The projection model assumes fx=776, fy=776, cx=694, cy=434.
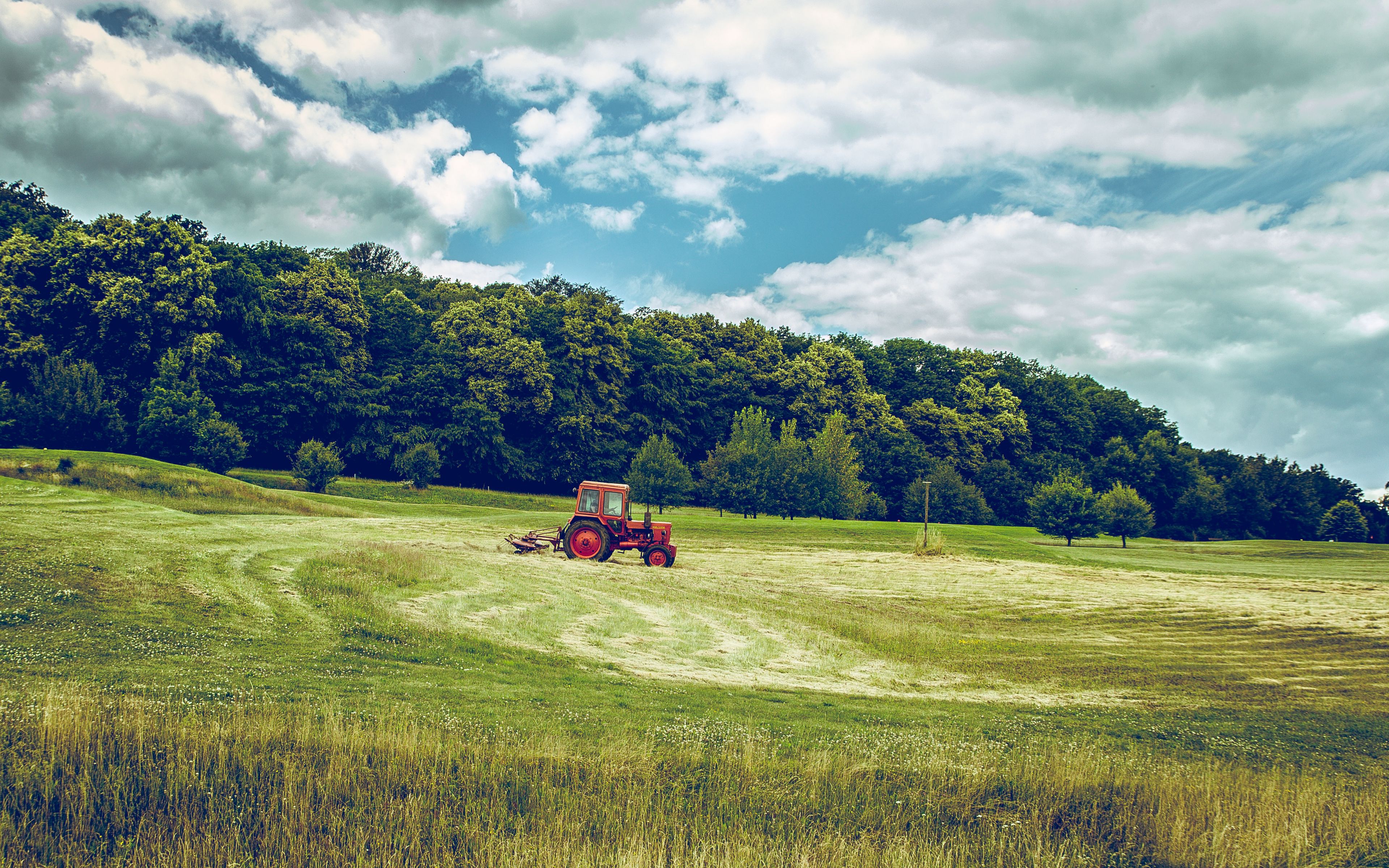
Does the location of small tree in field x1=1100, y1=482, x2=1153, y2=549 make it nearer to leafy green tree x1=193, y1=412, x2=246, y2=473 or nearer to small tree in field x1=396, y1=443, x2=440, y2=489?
small tree in field x1=396, y1=443, x2=440, y2=489

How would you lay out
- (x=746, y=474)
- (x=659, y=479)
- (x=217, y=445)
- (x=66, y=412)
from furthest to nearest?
(x=746, y=474), (x=659, y=479), (x=217, y=445), (x=66, y=412)

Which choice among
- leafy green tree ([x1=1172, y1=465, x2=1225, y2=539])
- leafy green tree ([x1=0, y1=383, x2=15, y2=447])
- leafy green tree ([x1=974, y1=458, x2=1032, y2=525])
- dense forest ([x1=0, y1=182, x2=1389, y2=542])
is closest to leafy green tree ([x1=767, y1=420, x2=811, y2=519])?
dense forest ([x1=0, y1=182, x2=1389, y2=542])

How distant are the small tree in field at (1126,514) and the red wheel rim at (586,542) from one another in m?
49.1

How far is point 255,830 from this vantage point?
6.31 metres

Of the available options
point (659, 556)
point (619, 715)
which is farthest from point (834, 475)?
point (619, 715)

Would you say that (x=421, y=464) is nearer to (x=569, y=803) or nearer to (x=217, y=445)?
(x=217, y=445)

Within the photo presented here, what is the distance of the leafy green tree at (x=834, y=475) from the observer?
215ft

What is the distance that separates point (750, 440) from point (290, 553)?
158 ft

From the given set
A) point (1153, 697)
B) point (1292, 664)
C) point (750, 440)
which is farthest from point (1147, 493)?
point (1153, 697)

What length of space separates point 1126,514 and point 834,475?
24.6 m

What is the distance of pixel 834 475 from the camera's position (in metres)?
66.3

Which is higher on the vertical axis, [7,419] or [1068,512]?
[7,419]

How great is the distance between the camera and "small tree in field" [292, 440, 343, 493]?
54.8 meters

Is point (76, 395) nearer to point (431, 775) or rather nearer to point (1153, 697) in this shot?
point (431, 775)
